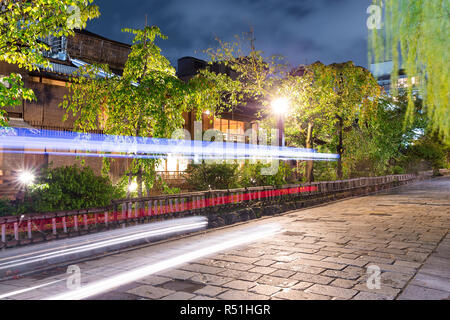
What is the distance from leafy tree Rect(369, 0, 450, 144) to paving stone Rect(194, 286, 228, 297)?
3362mm

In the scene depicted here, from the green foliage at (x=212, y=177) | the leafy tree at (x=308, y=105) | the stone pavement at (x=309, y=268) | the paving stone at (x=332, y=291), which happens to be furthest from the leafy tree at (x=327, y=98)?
the paving stone at (x=332, y=291)

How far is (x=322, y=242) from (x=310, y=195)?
905 centimetres

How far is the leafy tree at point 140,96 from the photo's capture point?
1002 cm

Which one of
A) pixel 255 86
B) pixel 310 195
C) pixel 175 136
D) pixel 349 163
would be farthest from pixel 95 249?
pixel 349 163

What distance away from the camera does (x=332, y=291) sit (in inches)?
200

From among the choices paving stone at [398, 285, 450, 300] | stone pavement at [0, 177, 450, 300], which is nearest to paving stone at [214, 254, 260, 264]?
stone pavement at [0, 177, 450, 300]

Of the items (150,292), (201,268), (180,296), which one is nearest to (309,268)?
(201,268)

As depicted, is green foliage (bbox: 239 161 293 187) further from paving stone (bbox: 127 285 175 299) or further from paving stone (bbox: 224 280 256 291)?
paving stone (bbox: 127 285 175 299)

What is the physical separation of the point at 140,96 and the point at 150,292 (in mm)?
6134

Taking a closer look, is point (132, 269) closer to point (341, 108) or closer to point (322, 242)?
point (322, 242)

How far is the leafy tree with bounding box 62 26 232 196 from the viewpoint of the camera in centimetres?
1002

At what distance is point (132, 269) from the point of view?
21.1ft

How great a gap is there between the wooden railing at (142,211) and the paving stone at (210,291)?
13.5ft

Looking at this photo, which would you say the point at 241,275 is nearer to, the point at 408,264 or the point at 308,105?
the point at 408,264
